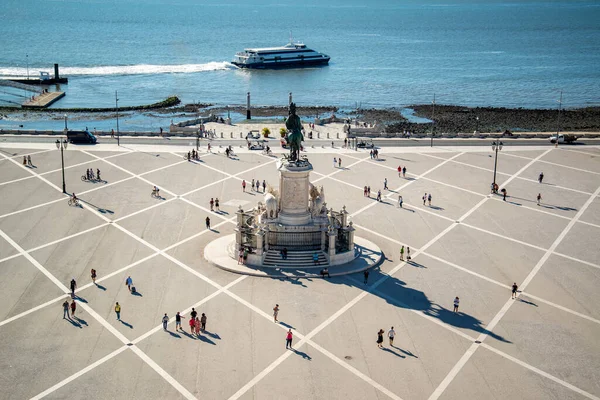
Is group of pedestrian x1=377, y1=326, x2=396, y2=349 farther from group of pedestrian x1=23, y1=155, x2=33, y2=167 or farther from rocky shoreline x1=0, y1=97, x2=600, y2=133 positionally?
rocky shoreline x1=0, y1=97, x2=600, y2=133

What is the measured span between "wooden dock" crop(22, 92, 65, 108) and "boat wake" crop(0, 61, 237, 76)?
83.6 ft

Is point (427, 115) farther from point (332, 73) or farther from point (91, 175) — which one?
point (91, 175)

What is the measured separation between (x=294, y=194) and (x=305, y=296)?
22.6 feet

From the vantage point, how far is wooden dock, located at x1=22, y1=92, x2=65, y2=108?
343 ft

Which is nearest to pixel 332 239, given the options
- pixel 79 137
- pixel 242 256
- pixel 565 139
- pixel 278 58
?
pixel 242 256

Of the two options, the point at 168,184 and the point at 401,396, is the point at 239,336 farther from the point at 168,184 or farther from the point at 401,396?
the point at 168,184

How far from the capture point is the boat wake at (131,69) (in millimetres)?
140375

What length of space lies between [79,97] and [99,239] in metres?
79.2

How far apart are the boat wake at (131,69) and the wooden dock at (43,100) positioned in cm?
2549

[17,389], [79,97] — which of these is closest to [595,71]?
[79,97]

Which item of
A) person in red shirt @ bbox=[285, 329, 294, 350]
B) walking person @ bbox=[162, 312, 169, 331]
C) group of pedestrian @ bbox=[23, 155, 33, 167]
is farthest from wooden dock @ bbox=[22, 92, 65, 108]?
person in red shirt @ bbox=[285, 329, 294, 350]

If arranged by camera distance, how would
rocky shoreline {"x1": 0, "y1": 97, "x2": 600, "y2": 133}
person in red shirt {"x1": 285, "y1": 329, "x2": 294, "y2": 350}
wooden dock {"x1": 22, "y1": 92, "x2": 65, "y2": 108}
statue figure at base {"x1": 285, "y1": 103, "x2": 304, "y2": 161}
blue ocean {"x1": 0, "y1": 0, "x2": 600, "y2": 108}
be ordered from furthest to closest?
blue ocean {"x1": 0, "y1": 0, "x2": 600, "y2": 108}, wooden dock {"x1": 22, "y1": 92, "x2": 65, "y2": 108}, rocky shoreline {"x1": 0, "y1": 97, "x2": 600, "y2": 133}, statue figure at base {"x1": 285, "y1": 103, "x2": 304, "y2": 161}, person in red shirt {"x1": 285, "y1": 329, "x2": 294, "y2": 350}

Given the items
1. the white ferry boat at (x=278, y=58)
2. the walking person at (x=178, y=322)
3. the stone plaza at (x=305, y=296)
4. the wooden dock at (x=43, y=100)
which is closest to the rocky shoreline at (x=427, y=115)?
the wooden dock at (x=43, y=100)

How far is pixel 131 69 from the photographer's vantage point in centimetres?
14612
